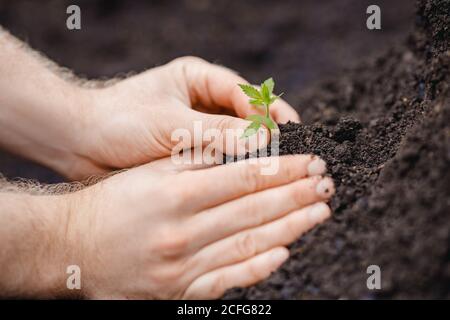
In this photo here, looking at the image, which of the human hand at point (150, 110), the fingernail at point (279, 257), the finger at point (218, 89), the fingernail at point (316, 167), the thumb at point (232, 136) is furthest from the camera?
the finger at point (218, 89)

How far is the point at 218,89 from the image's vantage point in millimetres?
2672

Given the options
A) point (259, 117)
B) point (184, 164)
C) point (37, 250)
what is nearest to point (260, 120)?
point (259, 117)

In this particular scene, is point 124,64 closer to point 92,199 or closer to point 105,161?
point 105,161

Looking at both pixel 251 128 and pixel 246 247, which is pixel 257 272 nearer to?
pixel 246 247

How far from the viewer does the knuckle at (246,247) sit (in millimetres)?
1938

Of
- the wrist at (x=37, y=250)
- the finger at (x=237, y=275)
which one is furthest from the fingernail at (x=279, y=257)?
the wrist at (x=37, y=250)

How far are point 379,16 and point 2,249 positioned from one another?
3.97 metres

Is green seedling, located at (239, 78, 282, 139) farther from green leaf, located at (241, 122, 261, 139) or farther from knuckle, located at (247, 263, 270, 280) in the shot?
knuckle, located at (247, 263, 270, 280)

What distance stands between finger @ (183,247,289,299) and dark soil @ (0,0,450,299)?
37mm

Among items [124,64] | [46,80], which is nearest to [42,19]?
[124,64]

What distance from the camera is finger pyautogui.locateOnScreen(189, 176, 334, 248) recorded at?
1931mm

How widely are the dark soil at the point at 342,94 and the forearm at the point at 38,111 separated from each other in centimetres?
114

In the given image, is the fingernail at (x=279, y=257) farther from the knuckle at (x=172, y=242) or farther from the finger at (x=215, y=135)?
the finger at (x=215, y=135)

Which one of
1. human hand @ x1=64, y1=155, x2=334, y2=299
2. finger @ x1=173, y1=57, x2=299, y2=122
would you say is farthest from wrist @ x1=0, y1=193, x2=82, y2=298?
finger @ x1=173, y1=57, x2=299, y2=122
